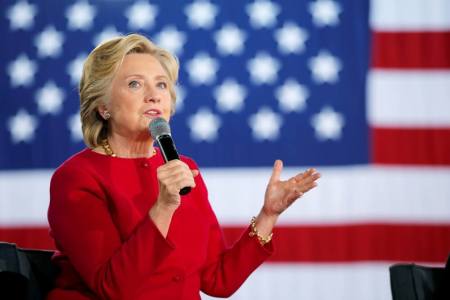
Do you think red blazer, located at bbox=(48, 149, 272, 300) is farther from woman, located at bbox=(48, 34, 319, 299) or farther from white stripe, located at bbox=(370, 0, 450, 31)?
white stripe, located at bbox=(370, 0, 450, 31)

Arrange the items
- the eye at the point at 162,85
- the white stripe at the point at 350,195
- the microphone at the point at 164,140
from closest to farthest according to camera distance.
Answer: the microphone at the point at 164,140 → the eye at the point at 162,85 → the white stripe at the point at 350,195

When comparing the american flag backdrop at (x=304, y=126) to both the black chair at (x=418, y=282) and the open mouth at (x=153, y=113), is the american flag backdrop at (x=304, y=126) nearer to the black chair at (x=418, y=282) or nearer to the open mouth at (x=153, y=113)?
the black chair at (x=418, y=282)

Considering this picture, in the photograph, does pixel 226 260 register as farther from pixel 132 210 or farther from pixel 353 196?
pixel 353 196

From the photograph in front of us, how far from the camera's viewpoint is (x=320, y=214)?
2.79 m

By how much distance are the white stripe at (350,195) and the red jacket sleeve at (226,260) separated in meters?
1.01

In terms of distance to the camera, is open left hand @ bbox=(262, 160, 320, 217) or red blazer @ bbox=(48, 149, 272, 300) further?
open left hand @ bbox=(262, 160, 320, 217)

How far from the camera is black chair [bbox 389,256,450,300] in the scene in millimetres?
1618

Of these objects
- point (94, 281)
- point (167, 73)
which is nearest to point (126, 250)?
point (94, 281)

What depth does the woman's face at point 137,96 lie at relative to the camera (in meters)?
1.59

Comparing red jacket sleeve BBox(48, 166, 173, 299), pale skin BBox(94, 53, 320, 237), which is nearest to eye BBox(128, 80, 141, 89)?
pale skin BBox(94, 53, 320, 237)

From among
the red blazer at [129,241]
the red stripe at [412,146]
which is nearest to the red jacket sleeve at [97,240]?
the red blazer at [129,241]

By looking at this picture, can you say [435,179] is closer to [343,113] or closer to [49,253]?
[343,113]

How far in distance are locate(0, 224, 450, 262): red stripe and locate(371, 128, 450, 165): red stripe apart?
0.27 metres

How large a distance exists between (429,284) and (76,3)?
77.7 inches
